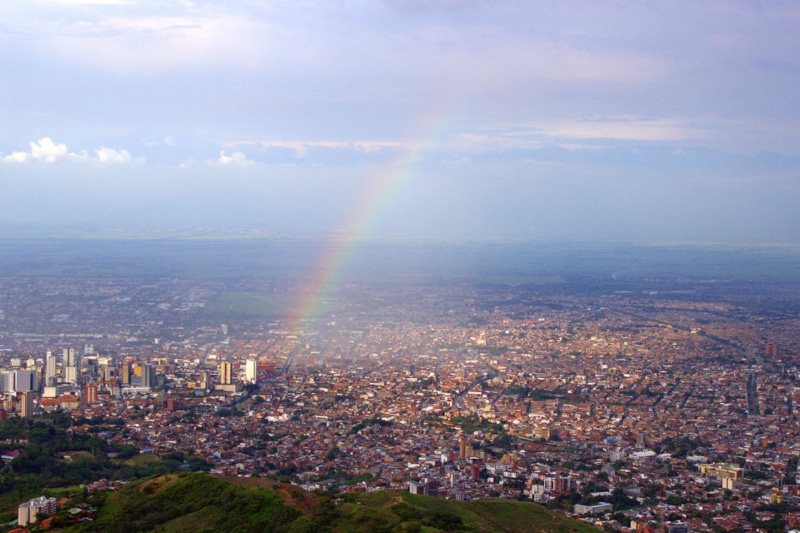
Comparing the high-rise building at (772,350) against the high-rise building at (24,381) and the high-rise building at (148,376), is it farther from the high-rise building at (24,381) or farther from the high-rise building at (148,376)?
the high-rise building at (24,381)

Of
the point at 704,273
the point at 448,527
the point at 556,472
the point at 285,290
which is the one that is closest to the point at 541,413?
the point at 556,472

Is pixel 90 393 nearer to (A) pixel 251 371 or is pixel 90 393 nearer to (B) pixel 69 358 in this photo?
(B) pixel 69 358

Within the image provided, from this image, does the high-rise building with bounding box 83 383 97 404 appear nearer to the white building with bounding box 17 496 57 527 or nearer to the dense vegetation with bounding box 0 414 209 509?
the dense vegetation with bounding box 0 414 209 509

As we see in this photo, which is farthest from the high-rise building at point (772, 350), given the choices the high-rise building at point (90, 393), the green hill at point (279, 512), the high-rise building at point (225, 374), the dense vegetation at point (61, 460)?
the high-rise building at point (90, 393)

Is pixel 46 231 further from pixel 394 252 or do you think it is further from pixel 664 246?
pixel 664 246

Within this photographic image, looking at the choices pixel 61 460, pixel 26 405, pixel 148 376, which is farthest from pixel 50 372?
pixel 61 460

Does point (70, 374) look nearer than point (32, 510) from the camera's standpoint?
No
